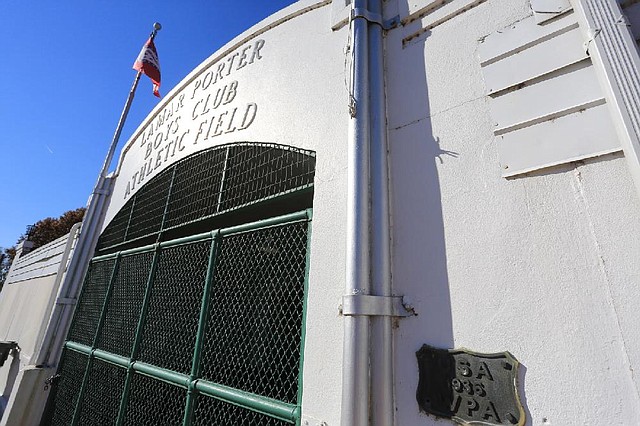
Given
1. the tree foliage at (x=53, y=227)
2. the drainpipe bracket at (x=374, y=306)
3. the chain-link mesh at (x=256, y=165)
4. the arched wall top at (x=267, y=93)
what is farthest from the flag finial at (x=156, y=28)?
the tree foliage at (x=53, y=227)

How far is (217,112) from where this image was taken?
388 centimetres

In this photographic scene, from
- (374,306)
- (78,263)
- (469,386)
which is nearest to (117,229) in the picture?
(78,263)

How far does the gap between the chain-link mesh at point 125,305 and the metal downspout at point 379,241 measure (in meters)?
3.26

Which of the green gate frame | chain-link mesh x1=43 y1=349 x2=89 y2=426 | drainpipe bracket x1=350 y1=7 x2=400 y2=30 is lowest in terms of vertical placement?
chain-link mesh x1=43 y1=349 x2=89 y2=426

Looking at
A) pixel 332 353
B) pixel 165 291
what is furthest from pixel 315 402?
pixel 165 291

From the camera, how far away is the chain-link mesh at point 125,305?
3.98 meters

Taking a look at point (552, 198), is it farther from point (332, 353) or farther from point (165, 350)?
point (165, 350)

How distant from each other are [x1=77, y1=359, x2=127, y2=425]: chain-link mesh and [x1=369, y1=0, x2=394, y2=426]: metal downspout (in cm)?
325

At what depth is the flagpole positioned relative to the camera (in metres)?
5.57

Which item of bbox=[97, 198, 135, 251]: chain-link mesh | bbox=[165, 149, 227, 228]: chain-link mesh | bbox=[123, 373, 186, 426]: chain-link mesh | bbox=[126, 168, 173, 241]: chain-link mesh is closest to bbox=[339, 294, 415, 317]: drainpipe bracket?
bbox=[123, 373, 186, 426]: chain-link mesh

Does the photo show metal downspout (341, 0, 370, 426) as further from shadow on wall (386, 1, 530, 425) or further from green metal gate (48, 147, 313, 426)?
green metal gate (48, 147, 313, 426)

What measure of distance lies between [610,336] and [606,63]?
45.9 inches

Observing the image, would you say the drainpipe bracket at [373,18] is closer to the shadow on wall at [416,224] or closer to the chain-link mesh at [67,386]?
the shadow on wall at [416,224]

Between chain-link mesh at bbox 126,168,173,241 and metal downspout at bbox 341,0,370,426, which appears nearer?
metal downspout at bbox 341,0,370,426
